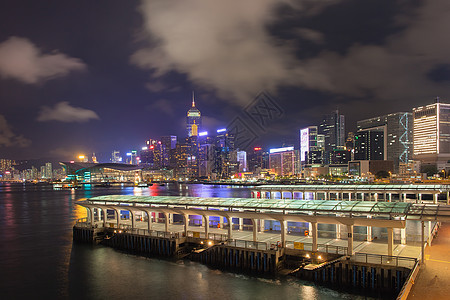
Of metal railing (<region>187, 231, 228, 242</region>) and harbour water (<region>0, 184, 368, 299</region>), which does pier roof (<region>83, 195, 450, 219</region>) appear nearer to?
metal railing (<region>187, 231, 228, 242</region>)

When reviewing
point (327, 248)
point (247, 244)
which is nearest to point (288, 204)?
point (327, 248)

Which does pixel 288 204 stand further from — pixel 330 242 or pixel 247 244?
pixel 247 244

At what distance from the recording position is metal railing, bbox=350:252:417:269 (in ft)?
65.7

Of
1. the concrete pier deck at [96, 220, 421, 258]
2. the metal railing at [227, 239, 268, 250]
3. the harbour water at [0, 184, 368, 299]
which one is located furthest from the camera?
the metal railing at [227, 239, 268, 250]

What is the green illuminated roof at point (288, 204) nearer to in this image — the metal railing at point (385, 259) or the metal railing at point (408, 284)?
the metal railing at point (385, 259)

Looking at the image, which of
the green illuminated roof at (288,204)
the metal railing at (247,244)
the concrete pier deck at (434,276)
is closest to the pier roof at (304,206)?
the green illuminated roof at (288,204)

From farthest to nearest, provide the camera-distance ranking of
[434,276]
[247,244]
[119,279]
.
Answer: [119,279]
[247,244]
[434,276]

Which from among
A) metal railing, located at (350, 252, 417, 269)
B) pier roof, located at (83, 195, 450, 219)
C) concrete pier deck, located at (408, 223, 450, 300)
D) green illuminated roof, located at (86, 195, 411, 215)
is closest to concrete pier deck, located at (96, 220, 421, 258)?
concrete pier deck, located at (408, 223, 450, 300)

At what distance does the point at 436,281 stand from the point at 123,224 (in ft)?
108

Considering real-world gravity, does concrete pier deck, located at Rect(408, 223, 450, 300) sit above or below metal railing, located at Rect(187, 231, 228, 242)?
above

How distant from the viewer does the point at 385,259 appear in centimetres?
2109

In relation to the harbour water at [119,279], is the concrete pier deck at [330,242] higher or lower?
higher

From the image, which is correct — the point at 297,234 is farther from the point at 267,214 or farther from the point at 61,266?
the point at 61,266

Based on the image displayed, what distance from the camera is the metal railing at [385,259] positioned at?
20016 mm
